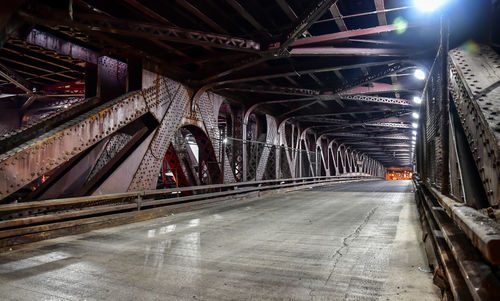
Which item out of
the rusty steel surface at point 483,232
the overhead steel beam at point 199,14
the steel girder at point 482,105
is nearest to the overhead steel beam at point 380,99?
the overhead steel beam at point 199,14

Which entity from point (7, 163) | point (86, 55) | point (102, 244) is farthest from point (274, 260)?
point (86, 55)

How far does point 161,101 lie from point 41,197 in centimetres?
442

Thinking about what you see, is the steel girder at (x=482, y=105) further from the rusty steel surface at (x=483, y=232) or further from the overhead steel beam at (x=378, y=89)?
the overhead steel beam at (x=378, y=89)

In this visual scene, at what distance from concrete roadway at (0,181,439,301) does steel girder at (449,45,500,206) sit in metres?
1.55

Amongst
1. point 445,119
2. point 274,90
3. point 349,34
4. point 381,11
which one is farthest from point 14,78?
point 445,119

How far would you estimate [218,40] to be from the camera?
26.4 ft

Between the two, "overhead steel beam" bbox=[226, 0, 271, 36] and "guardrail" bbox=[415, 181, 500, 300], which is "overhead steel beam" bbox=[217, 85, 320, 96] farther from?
"guardrail" bbox=[415, 181, 500, 300]

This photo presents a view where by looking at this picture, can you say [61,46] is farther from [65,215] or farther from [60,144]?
[65,215]

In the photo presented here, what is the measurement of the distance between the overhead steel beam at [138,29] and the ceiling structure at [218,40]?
23mm

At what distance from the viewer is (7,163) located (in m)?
5.63

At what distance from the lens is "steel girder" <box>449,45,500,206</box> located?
7.32 feet

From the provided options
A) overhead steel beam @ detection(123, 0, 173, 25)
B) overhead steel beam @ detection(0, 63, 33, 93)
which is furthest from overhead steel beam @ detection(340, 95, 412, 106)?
overhead steel beam @ detection(0, 63, 33, 93)

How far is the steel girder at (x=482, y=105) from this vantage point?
2.23 meters

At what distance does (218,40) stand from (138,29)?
2.01m
